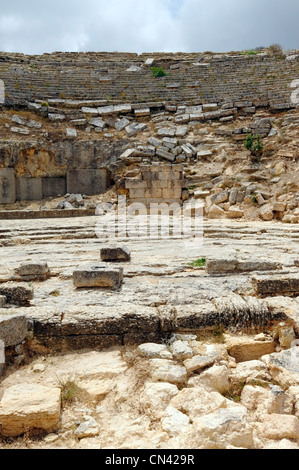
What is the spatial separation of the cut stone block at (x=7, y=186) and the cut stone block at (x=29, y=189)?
293mm

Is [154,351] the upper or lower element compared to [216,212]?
lower

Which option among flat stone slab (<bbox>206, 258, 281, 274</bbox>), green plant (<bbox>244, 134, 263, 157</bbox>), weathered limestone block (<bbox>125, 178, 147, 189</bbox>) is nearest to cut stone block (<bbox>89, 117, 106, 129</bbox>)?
weathered limestone block (<bbox>125, 178, 147, 189</bbox>)

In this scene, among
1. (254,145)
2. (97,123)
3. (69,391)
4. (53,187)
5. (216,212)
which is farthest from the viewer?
(97,123)

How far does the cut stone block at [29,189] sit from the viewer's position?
14.1m

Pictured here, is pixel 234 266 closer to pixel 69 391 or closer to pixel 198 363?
pixel 198 363

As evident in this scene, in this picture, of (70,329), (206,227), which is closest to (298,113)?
(206,227)

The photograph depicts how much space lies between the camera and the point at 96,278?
4.32m

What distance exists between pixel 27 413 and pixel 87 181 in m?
12.7

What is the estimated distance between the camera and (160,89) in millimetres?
18469

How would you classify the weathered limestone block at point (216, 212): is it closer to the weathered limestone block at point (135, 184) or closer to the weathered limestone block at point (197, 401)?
the weathered limestone block at point (135, 184)

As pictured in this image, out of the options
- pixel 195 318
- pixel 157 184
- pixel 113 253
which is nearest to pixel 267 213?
pixel 157 184

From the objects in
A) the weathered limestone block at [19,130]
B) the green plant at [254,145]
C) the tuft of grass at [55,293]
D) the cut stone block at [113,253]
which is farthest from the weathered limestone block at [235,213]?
the weathered limestone block at [19,130]
